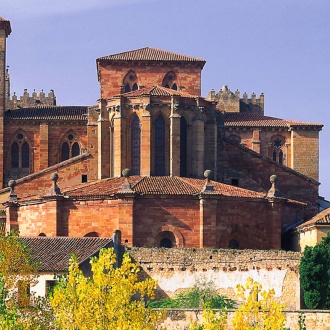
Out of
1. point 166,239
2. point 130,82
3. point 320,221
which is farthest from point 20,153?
point 320,221

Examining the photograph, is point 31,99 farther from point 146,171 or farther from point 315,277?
point 315,277

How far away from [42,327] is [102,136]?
3101cm

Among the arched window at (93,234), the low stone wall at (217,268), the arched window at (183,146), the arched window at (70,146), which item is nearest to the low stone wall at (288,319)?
the low stone wall at (217,268)

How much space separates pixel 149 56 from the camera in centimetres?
8419

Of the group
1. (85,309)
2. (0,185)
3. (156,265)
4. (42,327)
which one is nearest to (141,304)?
(85,309)

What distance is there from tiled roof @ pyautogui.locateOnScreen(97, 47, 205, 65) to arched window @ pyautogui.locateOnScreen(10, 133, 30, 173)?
8513mm

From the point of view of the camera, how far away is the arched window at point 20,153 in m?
87.0

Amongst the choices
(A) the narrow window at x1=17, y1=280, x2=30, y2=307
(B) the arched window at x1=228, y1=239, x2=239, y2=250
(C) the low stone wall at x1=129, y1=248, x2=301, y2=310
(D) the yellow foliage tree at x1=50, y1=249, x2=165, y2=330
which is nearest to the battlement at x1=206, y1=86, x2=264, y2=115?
(B) the arched window at x1=228, y1=239, x2=239, y2=250

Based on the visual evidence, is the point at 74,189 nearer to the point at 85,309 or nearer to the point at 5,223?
the point at 5,223

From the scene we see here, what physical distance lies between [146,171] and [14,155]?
16720mm

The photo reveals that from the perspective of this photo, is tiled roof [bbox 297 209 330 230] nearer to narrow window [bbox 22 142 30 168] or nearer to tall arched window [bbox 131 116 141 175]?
tall arched window [bbox 131 116 141 175]

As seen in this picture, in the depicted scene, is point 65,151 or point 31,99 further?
point 31,99

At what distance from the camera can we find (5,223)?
75.1 meters

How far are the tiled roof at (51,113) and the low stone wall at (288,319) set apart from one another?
32740 millimetres
